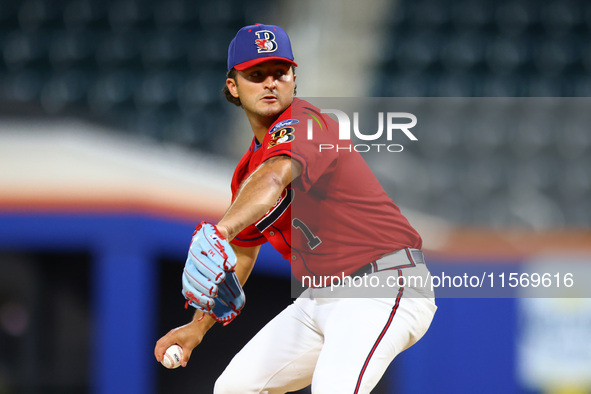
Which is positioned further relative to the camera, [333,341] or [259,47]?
[259,47]

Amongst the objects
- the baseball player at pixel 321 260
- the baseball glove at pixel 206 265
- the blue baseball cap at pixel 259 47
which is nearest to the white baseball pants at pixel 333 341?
the baseball player at pixel 321 260

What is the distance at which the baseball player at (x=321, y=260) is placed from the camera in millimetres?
1690

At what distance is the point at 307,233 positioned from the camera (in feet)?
6.13

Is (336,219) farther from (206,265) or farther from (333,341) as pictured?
(206,265)

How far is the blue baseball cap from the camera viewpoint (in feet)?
5.94

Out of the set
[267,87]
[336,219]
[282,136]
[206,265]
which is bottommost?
[206,265]

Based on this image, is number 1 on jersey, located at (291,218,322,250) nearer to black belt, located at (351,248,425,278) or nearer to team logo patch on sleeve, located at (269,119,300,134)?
black belt, located at (351,248,425,278)

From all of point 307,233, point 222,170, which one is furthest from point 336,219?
point 222,170

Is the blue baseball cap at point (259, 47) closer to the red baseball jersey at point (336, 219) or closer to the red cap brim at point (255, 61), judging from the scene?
the red cap brim at point (255, 61)

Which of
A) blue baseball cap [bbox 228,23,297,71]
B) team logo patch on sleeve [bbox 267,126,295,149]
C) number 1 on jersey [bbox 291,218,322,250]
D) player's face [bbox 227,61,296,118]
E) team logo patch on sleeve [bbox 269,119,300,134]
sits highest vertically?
blue baseball cap [bbox 228,23,297,71]

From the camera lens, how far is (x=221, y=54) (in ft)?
16.5

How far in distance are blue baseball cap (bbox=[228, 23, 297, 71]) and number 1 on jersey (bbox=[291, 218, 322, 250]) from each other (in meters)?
0.39

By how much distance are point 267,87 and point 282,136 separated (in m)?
0.25

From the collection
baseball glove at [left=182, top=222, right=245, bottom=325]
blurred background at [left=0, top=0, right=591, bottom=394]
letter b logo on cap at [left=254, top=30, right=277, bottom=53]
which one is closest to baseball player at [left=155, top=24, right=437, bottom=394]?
letter b logo on cap at [left=254, top=30, right=277, bottom=53]
